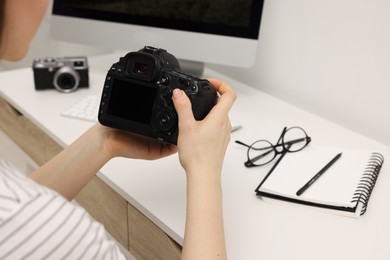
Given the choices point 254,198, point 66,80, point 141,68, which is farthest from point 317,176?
point 66,80

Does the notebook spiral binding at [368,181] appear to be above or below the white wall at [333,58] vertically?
below

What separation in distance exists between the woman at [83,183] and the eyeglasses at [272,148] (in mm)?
194

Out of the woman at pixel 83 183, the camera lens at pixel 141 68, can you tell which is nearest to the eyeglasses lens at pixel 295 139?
the woman at pixel 83 183

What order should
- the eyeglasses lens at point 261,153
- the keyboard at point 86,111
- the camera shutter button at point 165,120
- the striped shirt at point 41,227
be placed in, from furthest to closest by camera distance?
1. the keyboard at point 86,111
2. the eyeglasses lens at point 261,153
3. the camera shutter button at point 165,120
4. the striped shirt at point 41,227

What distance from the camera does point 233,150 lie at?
2.91ft

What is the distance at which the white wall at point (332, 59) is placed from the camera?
3.02 ft

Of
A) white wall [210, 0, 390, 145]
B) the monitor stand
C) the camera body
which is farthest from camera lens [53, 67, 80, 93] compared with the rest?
white wall [210, 0, 390, 145]

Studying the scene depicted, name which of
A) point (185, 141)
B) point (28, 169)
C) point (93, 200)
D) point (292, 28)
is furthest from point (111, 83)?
point (28, 169)

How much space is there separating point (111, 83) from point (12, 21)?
186 millimetres

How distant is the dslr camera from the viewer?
661mm

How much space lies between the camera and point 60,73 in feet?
3.62

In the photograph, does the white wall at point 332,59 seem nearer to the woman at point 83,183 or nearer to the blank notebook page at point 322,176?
the blank notebook page at point 322,176

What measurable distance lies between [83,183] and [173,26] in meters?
0.50

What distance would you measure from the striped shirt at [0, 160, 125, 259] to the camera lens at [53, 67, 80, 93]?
661 mm
